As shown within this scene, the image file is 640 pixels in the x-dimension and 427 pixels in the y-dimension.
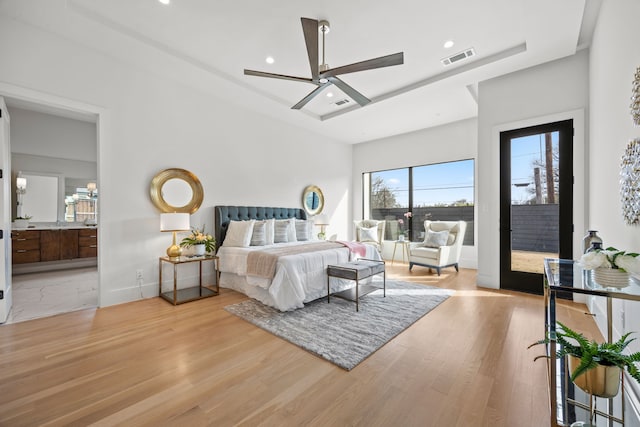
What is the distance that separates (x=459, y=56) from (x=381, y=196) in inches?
162

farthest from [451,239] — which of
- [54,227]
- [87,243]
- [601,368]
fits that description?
[54,227]

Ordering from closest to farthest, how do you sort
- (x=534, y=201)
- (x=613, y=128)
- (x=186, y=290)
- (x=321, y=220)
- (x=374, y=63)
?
(x=613, y=128) → (x=374, y=63) → (x=534, y=201) → (x=186, y=290) → (x=321, y=220)

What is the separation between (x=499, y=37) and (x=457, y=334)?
335cm

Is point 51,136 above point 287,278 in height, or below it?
above

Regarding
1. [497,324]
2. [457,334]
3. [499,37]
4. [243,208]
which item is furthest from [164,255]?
[499,37]

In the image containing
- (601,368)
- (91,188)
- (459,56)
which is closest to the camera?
(601,368)

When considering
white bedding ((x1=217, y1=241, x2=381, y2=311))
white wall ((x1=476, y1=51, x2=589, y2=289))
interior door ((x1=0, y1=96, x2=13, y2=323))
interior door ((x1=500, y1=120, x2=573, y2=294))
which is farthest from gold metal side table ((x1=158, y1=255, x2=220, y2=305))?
interior door ((x1=500, y1=120, x2=573, y2=294))

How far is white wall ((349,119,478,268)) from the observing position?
577 cm

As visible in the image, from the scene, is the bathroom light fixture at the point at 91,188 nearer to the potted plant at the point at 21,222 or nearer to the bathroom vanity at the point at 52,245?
the bathroom vanity at the point at 52,245

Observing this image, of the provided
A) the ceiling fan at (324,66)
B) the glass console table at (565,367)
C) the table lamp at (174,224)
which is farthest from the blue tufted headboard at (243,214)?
the glass console table at (565,367)

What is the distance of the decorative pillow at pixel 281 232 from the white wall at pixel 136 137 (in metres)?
0.78

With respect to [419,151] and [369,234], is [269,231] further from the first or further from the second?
[419,151]

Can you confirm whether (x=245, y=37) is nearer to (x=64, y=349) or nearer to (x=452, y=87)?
(x=452, y=87)

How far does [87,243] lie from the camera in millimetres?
5551
